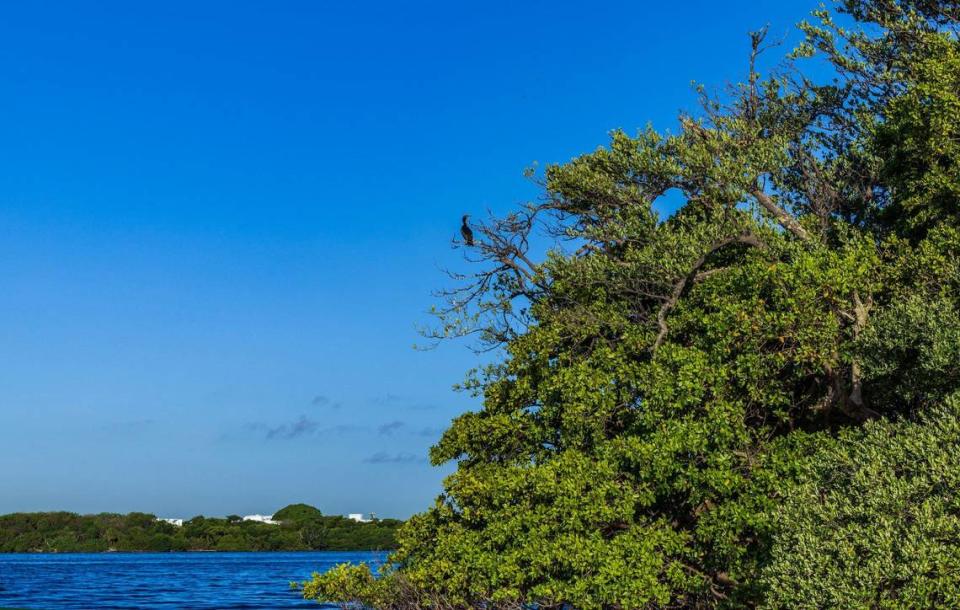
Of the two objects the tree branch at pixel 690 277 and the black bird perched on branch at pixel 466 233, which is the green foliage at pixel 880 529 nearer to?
the tree branch at pixel 690 277

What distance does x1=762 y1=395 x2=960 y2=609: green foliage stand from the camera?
1324 centimetres

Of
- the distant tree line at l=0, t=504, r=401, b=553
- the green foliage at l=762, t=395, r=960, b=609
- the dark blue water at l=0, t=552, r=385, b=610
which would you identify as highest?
the distant tree line at l=0, t=504, r=401, b=553

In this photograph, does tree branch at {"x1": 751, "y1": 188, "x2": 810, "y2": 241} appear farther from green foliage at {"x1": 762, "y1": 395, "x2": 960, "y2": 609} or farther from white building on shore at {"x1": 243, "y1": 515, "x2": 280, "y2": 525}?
white building on shore at {"x1": 243, "y1": 515, "x2": 280, "y2": 525}

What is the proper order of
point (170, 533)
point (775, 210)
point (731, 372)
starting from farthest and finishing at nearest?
1. point (170, 533)
2. point (775, 210)
3. point (731, 372)

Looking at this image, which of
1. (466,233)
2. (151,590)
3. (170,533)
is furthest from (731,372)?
(170,533)

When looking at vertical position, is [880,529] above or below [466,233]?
below

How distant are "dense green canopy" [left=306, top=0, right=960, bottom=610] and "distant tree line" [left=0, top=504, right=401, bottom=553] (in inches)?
5460

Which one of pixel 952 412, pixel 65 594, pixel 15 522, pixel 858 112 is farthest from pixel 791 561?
pixel 15 522

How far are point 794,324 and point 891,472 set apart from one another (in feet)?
13.4

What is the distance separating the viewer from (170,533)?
168 m

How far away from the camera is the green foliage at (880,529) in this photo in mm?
13242

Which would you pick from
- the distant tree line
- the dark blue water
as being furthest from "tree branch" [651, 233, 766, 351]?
the distant tree line

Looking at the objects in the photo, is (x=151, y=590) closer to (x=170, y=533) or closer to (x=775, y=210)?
(x=775, y=210)

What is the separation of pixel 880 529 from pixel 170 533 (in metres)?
169
